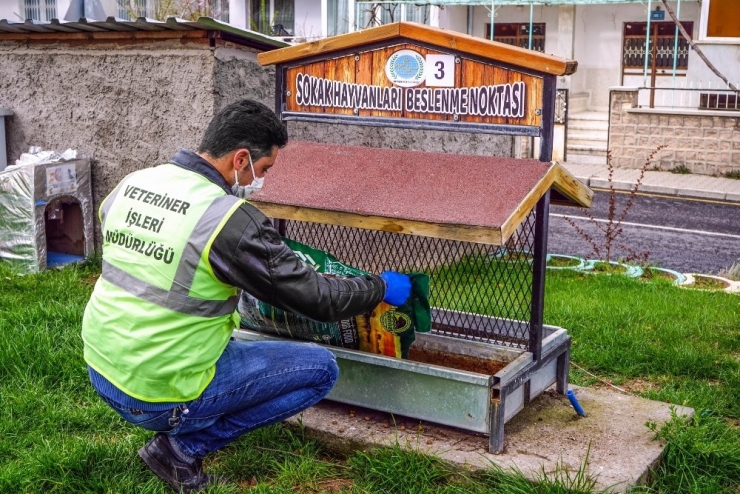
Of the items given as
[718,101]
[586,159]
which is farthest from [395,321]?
[586,159]

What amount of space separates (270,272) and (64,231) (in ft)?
14.8

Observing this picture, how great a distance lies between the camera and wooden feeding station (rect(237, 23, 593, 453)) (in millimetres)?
3619

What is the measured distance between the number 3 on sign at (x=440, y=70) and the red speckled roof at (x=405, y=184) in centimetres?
31

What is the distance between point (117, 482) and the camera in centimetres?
357

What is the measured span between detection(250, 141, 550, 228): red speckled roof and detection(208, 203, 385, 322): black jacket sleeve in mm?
444

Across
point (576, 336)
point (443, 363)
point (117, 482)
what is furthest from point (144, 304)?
→ point (576, 336)

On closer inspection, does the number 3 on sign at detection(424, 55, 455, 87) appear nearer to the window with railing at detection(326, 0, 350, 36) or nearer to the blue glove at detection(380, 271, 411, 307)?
the blue glove at detection(380, 271, 411, 307)

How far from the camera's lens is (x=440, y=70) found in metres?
3.88

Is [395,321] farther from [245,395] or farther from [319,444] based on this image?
[245,395]

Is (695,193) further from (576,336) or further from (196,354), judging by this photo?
(196,354)

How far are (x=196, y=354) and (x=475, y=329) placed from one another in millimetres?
1655

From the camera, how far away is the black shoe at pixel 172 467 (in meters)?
3.45

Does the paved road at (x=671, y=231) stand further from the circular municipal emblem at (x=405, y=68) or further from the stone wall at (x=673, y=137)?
the circular municipal emblem at (x=405, y=68)

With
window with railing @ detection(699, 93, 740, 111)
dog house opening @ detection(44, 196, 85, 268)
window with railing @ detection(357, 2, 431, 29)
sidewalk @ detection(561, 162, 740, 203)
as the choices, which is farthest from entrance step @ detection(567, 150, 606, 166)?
dog house opening @ detection(44, 196, 85, 268)
